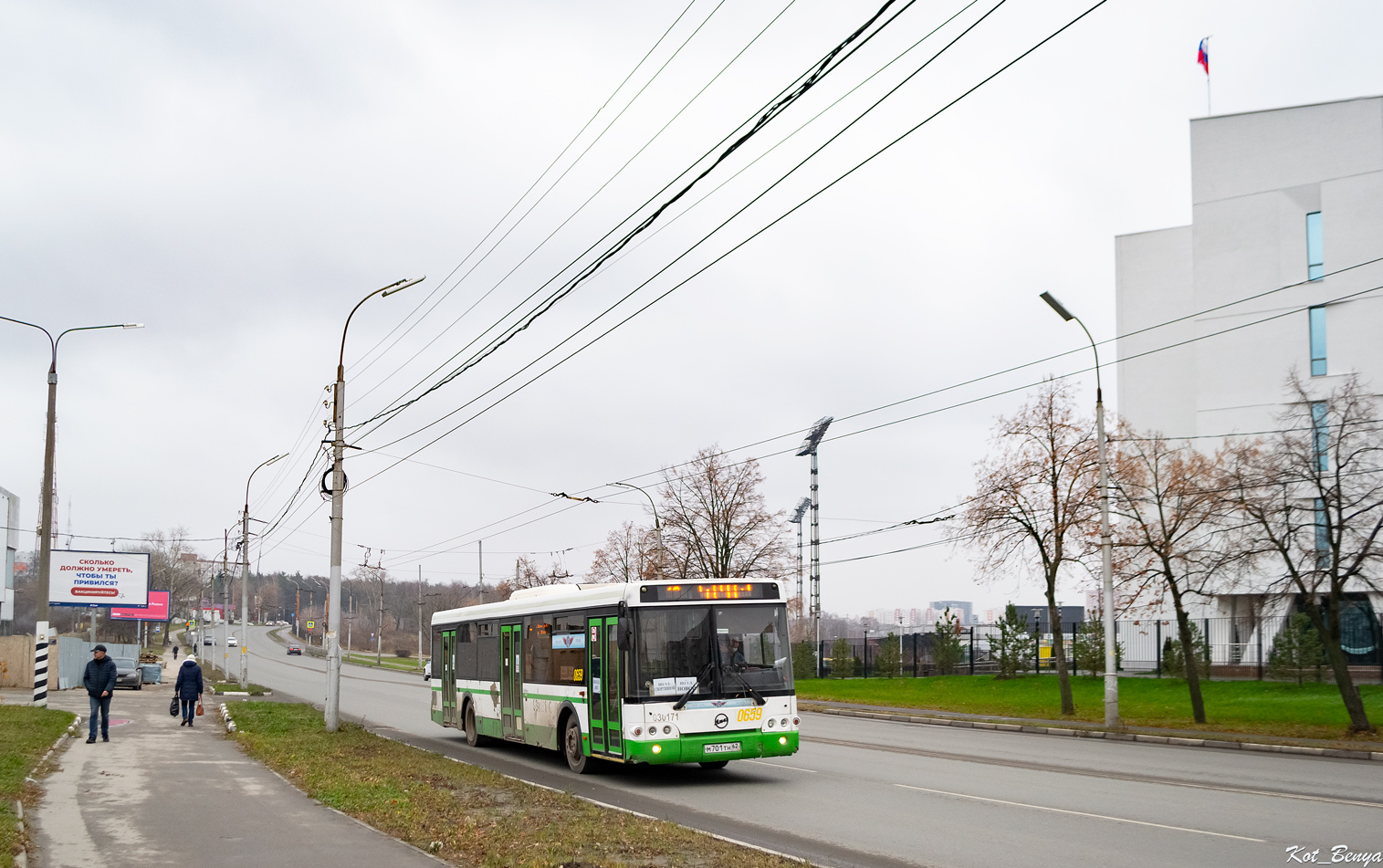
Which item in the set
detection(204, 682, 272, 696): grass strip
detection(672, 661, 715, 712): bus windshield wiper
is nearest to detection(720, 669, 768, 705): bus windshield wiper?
detection(672, 661, 715, 712): bus windshield wiper

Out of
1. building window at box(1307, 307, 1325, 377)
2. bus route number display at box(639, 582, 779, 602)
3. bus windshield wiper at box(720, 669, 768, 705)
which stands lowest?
bus windshield wiper at box(720, 669, 768, 705)

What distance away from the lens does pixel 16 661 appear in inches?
1800

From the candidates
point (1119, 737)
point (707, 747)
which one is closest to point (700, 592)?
point (707, 747)

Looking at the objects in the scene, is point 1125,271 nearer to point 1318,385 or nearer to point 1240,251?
point 1240,251

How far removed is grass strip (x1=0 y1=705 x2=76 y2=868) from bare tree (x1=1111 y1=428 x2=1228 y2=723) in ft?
73.8

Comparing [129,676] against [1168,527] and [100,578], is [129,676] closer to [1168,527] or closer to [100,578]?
[100,578]

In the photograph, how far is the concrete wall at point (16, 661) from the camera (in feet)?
149

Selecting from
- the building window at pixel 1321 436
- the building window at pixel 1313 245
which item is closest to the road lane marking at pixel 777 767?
the building window at pixel 1321 436

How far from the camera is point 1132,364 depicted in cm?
5759

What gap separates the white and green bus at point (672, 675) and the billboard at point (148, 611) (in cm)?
5176

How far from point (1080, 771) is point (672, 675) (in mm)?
6752

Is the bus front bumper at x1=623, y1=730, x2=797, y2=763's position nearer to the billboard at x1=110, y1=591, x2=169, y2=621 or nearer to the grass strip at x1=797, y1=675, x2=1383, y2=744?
the grass strip at x1=797, y1=675, x2=1383, y2=744

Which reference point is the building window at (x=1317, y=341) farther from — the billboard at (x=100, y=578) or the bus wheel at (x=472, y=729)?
the billboard at (x=100, y=578)

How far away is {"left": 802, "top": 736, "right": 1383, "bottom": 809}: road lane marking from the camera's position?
13.7 meters
